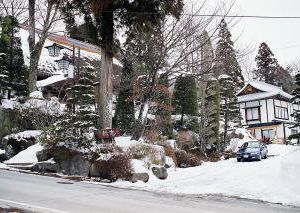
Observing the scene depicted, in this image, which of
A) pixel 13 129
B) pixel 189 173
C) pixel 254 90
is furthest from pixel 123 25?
pixel 254 90

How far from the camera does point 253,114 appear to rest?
59906 mm

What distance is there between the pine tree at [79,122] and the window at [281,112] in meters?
42.0

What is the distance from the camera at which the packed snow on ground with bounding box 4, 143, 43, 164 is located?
78.0ft

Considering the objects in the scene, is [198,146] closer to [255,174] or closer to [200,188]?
[255,174]

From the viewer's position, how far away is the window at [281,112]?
2323 inches

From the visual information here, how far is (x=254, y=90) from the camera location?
60.1 m

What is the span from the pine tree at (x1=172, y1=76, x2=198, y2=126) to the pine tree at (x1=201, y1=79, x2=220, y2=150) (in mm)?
1116

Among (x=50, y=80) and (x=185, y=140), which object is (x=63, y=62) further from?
(x=185, y=140)

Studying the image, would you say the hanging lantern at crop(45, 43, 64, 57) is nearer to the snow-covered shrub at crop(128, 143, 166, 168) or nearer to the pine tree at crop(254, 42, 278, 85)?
the snow-covered shrub at crop(128, 143, 166, 168)

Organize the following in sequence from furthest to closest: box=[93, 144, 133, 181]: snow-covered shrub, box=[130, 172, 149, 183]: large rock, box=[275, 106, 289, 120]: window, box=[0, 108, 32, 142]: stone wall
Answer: box=[275, 106, 289, 120]: window, box=[0, 108, 32, 142]: stone wall, box=[93, 144, 133, 181]: snow-covered shrub, box=[130, 172, 149, 183]: large rock

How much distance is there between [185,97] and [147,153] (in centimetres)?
1527

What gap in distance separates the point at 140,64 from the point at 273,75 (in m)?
60.2

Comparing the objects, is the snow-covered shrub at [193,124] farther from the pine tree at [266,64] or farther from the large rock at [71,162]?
the pine tree at [266,64]

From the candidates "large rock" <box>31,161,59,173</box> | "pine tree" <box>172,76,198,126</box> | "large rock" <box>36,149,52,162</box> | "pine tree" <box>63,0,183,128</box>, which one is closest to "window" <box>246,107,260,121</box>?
"pine tree" <box>172,76,198,126</box>
